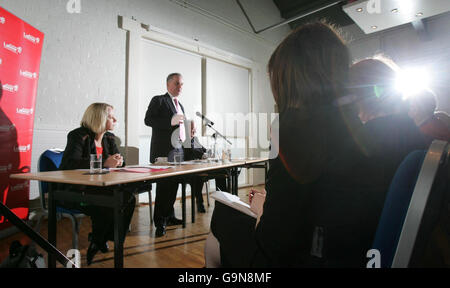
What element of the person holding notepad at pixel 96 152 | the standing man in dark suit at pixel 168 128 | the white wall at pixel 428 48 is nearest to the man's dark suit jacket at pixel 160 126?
the standing man in dark suit at pixel 168 128

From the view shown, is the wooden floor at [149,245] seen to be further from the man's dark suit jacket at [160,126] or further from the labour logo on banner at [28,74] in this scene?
the labour logo on banner at [28,74]

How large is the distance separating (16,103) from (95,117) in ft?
3.01

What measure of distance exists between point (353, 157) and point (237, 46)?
5.24 meters

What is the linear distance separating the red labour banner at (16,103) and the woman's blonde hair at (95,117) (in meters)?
0.79

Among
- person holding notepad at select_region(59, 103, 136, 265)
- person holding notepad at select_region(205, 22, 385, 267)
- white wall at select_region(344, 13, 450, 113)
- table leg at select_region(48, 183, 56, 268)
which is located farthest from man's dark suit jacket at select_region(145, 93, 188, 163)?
white wall at select_region(344, 13, 450, 113)

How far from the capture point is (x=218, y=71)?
5109mm

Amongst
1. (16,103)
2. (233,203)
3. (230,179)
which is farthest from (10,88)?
(233,203)

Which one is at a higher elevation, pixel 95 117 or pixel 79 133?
pixel 95 117

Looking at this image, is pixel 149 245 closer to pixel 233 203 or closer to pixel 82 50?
pixel 233 203

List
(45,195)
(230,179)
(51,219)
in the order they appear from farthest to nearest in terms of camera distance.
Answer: (230,179) < (45,195) < (51,219)

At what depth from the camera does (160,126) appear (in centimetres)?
289

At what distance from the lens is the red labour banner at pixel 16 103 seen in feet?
7.61
